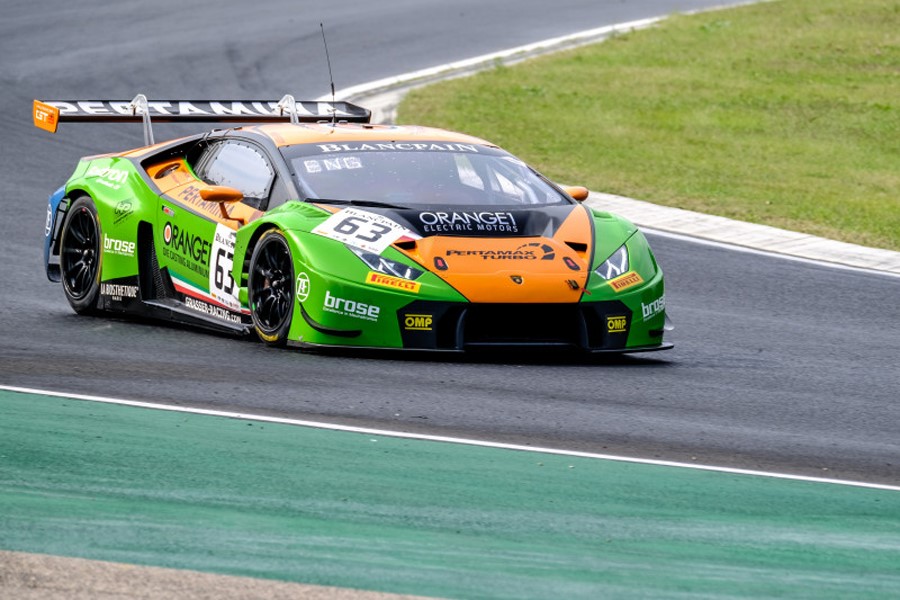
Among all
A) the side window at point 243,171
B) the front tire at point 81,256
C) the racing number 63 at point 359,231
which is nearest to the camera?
the racing number 63 at point 359,231

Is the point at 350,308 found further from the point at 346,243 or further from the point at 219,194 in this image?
the point at 219,194

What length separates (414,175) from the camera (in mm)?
10117

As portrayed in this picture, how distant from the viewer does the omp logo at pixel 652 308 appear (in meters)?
9.55

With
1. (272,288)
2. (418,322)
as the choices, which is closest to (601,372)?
(418,322)

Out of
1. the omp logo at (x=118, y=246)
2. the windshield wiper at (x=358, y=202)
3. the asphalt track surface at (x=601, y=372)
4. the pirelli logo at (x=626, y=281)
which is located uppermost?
the windshield wiper at (x=358, y=202)

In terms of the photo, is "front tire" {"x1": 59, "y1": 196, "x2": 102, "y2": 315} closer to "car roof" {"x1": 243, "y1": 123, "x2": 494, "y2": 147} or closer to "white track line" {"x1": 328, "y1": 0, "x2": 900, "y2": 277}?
"car roof" {"x1": 243, "y1": 123, "x2": 494, "y2": 147}

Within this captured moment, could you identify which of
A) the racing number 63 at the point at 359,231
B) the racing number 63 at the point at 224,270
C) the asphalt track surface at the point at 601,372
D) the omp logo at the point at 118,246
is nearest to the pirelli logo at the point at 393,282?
the racing number 63 at the point at 359,231

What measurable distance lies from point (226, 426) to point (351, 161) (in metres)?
3.15

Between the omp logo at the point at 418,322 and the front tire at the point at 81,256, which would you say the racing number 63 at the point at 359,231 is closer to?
the omp logo at the point at 418,322

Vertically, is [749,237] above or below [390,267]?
below

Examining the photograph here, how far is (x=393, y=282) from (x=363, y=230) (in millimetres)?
405

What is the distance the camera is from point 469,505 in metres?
6.21

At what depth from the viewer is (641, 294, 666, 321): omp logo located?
955 cm

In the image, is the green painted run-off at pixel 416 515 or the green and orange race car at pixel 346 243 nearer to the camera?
the green painted run-off at pixel 416 515
